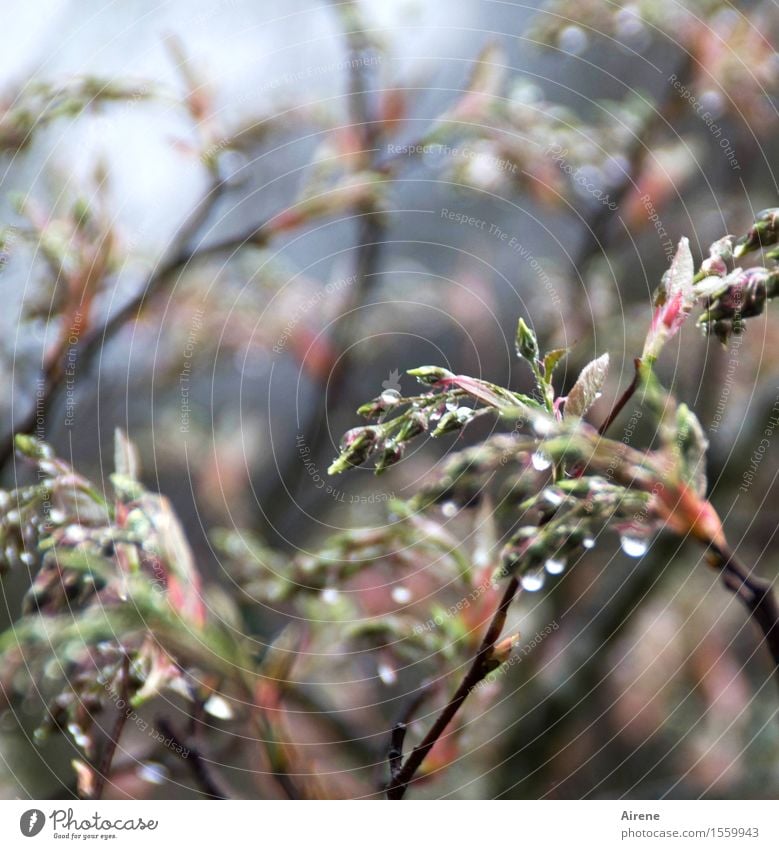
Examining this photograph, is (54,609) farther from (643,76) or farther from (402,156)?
(643,76)

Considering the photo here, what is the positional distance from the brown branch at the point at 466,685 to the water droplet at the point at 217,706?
0.21 ft

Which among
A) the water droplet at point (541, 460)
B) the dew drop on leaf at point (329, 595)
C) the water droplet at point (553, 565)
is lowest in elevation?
the dew drop on leaf at point (329, 595)

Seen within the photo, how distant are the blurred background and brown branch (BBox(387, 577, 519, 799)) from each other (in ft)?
0.18

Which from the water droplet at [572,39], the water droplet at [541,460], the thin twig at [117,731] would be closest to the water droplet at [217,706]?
the thin twig at [117,731]

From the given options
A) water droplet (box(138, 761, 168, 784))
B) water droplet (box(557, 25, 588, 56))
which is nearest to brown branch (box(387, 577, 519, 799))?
water droplet (box(138, 761, 168, 784))

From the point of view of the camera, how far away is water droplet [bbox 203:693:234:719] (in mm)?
290

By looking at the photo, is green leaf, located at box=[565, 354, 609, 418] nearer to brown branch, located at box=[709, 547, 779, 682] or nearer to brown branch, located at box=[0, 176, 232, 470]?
brown branch, located at box=[709, 547, 779, 682]

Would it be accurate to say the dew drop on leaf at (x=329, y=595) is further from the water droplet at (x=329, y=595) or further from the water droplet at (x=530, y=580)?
the water droplet at (x=530, y=580)

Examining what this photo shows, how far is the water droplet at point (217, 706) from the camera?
29 centimetres

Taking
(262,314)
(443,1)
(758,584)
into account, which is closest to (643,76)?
(443,1)

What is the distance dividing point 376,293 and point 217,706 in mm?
296

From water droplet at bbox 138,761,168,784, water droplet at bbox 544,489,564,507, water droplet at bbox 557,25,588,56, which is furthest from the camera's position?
water droplet at bbox 557,25,588,56

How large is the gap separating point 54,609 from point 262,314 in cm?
23

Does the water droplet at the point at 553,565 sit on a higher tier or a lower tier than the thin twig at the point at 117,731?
higher
